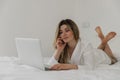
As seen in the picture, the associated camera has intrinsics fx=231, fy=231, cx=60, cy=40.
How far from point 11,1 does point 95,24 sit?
1.12 meters

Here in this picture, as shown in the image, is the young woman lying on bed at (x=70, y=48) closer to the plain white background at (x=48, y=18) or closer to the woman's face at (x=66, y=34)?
the woman's face at (x=66, y=34)

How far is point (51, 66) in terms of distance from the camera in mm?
1773

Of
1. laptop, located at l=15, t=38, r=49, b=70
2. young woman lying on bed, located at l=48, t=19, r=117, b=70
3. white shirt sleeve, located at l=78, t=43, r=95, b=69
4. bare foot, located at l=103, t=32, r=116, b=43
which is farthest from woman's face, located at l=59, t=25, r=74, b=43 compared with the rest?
bare foot, located at l=103, t=32, r=116, b=43

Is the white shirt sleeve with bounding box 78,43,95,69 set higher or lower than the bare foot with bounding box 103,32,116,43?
lower

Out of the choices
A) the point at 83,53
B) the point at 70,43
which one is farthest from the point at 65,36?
the point at 83,53

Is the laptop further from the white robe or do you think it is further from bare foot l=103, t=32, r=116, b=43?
bare foot l=103, t=32, r=116, b=43

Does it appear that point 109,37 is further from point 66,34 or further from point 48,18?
point 48,18

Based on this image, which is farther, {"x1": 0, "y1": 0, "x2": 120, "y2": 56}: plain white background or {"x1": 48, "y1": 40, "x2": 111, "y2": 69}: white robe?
{"x1": 0, "y1": 0, "x2": 120, "y2": 56}: plain white background

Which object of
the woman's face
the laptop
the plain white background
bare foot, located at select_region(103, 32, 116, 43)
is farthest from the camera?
the plain white background

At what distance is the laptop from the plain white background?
46.6 inches

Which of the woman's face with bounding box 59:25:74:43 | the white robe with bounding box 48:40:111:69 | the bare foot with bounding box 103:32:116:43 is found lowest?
the white robe with bounding box 48:40:111:69

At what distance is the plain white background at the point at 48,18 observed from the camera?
285cm

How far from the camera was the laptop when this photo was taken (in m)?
1.66

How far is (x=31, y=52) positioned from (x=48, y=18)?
1.50 m
